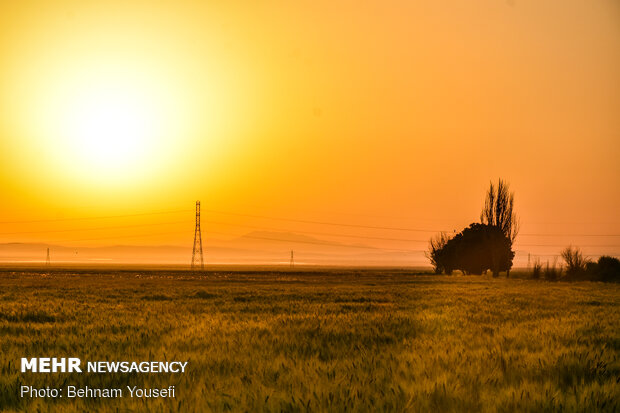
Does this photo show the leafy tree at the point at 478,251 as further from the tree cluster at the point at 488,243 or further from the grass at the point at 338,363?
the grass at the point at 338,363

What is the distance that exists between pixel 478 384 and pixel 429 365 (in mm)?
1298

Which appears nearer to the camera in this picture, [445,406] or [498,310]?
[445,406]

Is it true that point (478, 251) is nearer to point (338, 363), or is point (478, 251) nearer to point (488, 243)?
point (488, 243)

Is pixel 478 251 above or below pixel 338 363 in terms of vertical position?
above

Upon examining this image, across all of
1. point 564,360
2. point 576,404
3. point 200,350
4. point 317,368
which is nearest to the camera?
point 576,404

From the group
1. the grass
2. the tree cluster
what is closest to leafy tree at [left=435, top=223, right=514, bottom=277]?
the tree cluster

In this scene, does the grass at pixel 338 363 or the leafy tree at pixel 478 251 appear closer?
the grass at pixel 338 363

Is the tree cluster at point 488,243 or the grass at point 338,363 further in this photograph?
the tree cluster at point 488,243

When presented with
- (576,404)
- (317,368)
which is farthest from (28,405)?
(576,404)

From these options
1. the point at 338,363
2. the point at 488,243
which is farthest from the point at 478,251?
the point at 338,363

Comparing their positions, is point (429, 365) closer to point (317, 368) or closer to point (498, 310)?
point (317, 368)

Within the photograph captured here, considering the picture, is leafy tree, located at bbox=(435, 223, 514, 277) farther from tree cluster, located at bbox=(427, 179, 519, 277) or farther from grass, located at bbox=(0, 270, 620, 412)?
grass, located at bbox=(0, 270, 620, 412)

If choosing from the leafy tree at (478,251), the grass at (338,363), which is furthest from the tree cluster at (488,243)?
the grass at (338,363)

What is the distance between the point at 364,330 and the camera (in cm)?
1438
